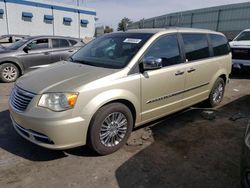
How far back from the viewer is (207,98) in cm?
531

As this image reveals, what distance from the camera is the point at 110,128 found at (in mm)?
3395

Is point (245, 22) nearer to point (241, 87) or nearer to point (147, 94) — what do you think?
point (241, 87)

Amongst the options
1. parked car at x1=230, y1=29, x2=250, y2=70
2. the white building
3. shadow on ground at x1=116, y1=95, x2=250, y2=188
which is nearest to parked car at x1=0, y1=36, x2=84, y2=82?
shadow on ground at x1=116, y1=95, x2=250, y2=188

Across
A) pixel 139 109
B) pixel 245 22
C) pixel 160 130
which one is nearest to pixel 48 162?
pixel 139 109

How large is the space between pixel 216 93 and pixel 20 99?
4.21 metres

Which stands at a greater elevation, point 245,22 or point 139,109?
point 245,22

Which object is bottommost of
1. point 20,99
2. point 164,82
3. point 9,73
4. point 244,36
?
point 9,73

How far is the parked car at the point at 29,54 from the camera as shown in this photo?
7.84m

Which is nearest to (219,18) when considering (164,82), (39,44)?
(39,44)

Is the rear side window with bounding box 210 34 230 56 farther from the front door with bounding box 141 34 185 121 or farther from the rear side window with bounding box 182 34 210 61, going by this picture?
the front door with bounding box 141 34 185 121

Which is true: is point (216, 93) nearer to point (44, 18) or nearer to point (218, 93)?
point (218, 93)

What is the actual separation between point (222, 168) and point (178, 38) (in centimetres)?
229

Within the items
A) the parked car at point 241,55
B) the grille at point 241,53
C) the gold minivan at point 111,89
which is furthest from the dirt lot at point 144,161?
the grille at point 241,53

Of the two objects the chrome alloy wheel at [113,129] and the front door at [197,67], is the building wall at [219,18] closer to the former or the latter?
the front door at [197,67]
